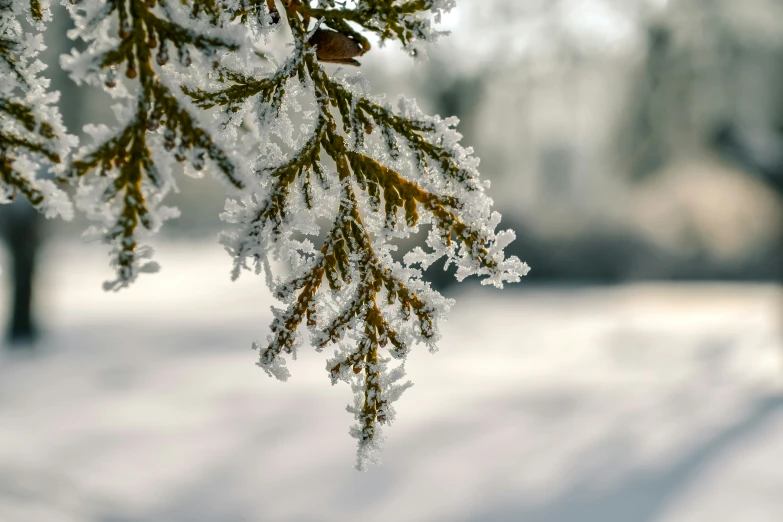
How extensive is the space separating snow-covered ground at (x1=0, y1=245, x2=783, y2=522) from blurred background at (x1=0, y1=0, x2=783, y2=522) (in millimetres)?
51

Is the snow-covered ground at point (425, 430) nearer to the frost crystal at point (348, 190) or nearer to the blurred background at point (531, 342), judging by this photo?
the blurred background at point (531, 342)

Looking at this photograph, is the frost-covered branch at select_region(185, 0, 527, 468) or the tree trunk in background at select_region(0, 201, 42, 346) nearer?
the frost-covered branch at select_region(185, 0, 527, 468)

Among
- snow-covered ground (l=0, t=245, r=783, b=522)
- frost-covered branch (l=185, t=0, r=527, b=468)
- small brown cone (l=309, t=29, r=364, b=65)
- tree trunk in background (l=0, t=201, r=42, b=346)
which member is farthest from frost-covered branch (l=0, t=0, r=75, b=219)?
tree trunk in background (l=0, t=201, r=42, b=346)

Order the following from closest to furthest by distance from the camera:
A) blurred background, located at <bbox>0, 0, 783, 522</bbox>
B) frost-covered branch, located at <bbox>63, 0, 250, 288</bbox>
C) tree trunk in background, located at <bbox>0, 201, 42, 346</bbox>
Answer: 1. frost-covered branch, located at <bbox>63, 0, 250, 288</bbox>
2. blurred background, located at <bbox>0, 0, 783, 522</bbox>
3. tree trunk in background, located at <bbox>0, 201, 42, 346</bbox>

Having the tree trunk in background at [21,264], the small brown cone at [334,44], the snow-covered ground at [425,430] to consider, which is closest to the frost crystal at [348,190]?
the small brown cone at [334,44]

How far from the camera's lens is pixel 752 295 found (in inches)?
860

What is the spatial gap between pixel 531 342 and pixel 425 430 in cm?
710

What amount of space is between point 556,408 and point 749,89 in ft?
33.9

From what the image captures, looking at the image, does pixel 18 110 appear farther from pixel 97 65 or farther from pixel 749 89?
pixel 749 89

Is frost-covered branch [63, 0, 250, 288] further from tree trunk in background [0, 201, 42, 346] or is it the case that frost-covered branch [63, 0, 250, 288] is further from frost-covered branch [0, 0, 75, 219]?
tree trunk in background [0, 201, 42, 346]

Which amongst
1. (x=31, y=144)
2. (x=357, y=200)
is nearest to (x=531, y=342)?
(x=357, y=200)

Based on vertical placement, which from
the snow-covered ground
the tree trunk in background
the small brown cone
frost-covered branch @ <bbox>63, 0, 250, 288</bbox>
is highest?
the tree trunk in background

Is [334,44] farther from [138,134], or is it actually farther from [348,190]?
[138,134]

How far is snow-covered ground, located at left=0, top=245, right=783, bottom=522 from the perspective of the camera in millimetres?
7539
